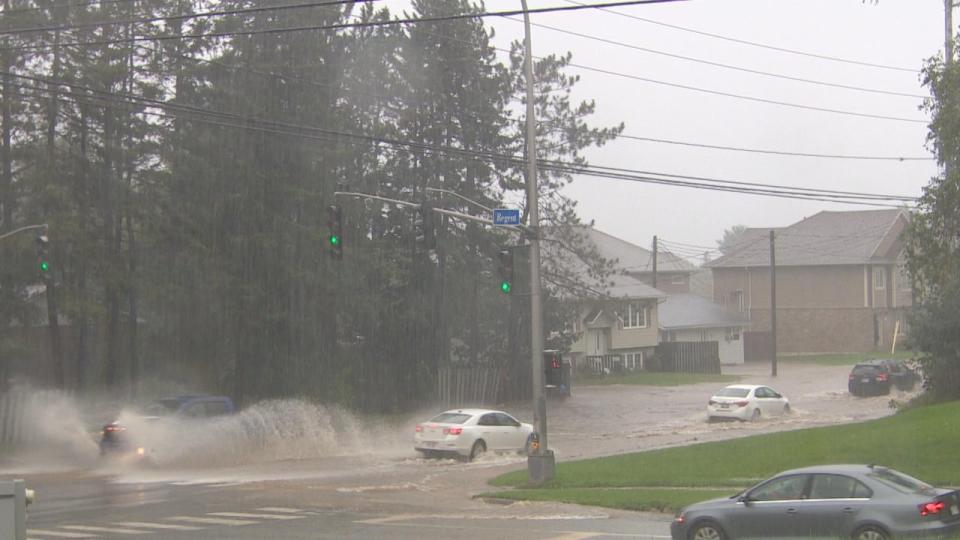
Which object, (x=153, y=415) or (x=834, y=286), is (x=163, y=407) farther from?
(x=834, y=286)

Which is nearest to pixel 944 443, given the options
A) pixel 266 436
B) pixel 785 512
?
pixel 785 512

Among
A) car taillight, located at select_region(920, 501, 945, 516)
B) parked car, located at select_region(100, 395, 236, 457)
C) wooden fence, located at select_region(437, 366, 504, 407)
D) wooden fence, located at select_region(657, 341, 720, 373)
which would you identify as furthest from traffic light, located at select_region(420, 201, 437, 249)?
wooden fence, located at select_region(657, 341, 720, 373)

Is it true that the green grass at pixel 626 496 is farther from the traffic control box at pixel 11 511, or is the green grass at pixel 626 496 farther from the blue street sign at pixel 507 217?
the traffic control box at pixel 11 511

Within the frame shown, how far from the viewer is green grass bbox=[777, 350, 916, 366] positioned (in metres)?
75.8

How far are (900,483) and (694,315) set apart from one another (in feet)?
233

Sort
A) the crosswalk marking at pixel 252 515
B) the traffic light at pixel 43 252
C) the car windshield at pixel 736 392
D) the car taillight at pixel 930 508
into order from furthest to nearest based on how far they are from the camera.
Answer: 1. the car windshield at pixel 736 392
2. the traffic light at pixel 43 252
3. the crosswalk marking at pixel 252 515
4. the car taillight at pixel 930 508

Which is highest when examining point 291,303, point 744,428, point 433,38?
point 433,38

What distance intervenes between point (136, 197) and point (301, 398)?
9886 millimetres

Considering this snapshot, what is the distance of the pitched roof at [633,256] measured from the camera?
282 ft

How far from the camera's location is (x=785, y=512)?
13906mm

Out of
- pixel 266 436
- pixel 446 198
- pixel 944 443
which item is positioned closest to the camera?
pixel 944 443

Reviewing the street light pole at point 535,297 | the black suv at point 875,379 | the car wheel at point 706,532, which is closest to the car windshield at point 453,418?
the street light pole at point 535,297

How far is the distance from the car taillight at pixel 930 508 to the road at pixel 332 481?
4.68 meters

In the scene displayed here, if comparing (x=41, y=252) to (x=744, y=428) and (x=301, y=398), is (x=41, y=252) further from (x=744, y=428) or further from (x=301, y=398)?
(x=744, y=428)
